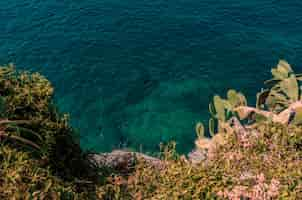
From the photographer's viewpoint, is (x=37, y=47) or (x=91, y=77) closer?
(x=91, y=77)

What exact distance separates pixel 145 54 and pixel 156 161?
21.5 metres

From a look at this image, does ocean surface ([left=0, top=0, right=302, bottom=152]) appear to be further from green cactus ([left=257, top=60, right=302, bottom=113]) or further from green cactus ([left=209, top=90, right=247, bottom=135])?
green cactus ([left=257, top=60, right=302, bottom=113])

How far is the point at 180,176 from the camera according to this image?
38.7ft

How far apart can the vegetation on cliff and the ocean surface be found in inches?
525

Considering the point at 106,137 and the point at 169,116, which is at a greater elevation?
the point at 169,116

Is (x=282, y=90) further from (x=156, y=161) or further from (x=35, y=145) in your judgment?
(x=35, y=145)

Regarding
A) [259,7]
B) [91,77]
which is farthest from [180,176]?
[259,7]

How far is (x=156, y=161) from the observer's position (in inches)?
737

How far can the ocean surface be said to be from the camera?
105 ft

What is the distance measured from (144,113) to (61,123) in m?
16.4

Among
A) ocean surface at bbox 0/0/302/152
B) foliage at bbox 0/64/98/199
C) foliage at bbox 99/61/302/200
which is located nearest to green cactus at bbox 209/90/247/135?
foliage at bbox 99/61/302/200

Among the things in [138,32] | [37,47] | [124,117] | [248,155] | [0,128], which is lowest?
[248,155]

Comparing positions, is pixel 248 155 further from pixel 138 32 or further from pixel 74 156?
pixel 138 32

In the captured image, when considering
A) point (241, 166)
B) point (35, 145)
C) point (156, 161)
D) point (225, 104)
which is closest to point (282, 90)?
point (225, 104)
